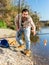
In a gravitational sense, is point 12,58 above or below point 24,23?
below

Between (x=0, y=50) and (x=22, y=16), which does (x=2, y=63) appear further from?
(x=22, y=16)

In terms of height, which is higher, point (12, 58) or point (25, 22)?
point (25, 22)

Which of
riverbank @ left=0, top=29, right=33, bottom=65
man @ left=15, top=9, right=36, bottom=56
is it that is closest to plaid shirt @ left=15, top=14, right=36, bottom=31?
man @ left=15, top=9, right=36, bottom=56

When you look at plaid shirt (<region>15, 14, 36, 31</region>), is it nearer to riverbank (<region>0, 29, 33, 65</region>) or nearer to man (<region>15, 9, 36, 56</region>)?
man (<region>15, 9, 36, 56</region>)

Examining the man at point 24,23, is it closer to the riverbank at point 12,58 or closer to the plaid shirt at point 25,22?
the plaid shirt at point 25,22

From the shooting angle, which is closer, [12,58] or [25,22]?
[12,58]

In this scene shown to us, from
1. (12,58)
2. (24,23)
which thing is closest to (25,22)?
(24,23)

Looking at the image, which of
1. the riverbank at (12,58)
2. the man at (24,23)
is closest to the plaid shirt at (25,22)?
the man at (24,23)

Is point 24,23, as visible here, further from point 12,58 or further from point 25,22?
point 12,58

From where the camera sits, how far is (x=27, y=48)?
905cm

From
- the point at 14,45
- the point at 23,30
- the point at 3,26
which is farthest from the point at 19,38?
the point at 3,26

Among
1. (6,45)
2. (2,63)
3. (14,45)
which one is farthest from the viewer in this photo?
(14,45)

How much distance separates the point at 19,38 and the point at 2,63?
1.78 m

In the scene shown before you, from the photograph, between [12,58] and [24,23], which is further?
[24,23]
